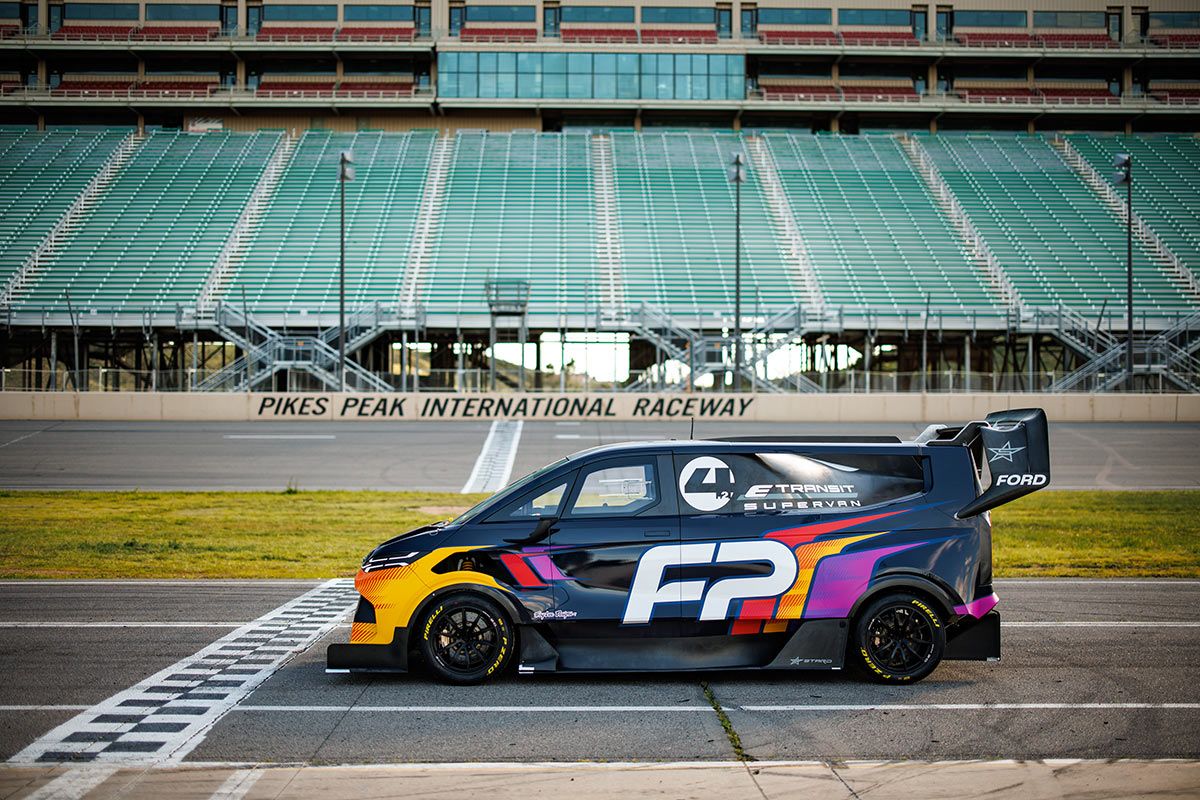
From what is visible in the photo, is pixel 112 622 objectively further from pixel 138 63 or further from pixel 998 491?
pixel 138 63

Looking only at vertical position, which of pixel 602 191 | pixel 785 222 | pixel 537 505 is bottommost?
pixel 537 505

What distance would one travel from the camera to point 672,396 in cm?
3350

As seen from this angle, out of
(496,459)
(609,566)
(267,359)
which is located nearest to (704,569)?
(609,566)

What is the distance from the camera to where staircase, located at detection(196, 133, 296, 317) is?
43.2 metres

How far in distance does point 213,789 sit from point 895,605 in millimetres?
4588

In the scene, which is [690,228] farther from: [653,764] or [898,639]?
[653,764]

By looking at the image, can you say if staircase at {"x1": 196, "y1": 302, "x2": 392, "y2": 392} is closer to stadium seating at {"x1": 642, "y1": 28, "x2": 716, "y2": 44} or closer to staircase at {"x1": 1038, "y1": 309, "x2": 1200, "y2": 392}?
staircase at {"x1": 1038, "y1": 309, "x2": 1200, "y2": 392}

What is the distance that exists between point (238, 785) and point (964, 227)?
159ft

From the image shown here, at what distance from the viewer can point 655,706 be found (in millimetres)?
7227

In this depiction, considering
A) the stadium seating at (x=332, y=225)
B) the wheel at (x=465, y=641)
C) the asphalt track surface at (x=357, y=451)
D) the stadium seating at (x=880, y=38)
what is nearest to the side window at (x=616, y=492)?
the wheel at (x=465, y=641)

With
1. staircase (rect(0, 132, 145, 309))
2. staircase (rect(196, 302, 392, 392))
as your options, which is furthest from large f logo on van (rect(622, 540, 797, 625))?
staircase (rect(0, 132, 145, 309))

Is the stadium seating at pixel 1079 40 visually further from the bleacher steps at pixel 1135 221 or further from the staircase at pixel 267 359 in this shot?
the staircase at pixel 267 359

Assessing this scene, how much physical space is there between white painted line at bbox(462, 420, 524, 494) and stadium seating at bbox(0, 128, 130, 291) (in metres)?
25.1

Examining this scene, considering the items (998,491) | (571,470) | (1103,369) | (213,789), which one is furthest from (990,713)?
(1103,369)
